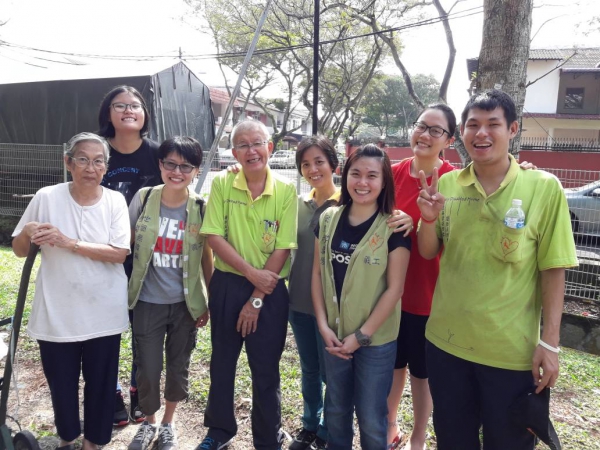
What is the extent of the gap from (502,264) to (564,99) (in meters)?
28.0

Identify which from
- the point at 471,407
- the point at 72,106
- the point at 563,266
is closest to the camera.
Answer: the point at 563,266

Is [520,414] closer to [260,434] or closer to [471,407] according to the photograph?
[471,407]

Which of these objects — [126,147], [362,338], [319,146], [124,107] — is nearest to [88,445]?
[362,338]

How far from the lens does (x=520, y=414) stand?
1.80m

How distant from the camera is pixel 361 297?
2.23 m

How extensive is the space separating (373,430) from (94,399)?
4.82ft

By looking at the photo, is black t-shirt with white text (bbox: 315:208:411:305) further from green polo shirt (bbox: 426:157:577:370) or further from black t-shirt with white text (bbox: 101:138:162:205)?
black t-shirt with white text (bbox: 101:138:162:205)

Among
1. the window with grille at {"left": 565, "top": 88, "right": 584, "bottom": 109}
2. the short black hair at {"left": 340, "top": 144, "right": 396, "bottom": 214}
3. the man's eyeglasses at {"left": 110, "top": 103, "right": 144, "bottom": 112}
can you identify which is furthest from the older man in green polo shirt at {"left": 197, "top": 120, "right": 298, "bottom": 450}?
the window with grille at {"left": 565, "top": 88, "right": 584, "bottom": 109}

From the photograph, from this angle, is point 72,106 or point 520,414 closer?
point 520,414

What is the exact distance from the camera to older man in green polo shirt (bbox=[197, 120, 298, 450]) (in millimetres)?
2520

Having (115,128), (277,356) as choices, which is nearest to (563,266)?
(277,356)

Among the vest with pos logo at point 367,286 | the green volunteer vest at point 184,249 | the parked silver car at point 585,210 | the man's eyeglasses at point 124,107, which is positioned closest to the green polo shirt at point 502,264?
the vest with pos logo at point 367,286

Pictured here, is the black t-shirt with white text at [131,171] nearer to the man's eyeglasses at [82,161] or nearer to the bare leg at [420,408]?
the man's eyeglasses at [82,161]

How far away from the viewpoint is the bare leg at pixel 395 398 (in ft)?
8.90
